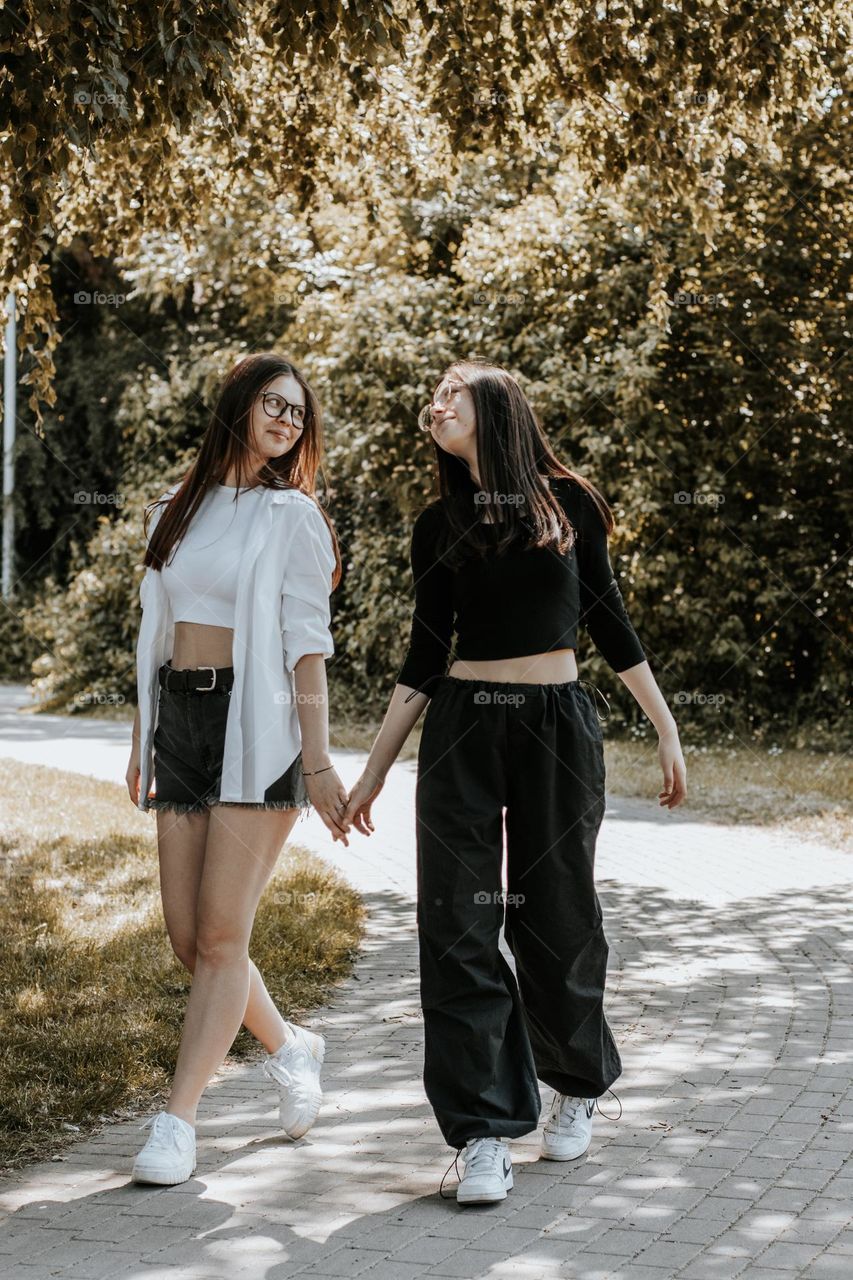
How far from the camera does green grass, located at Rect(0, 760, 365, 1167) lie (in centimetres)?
439

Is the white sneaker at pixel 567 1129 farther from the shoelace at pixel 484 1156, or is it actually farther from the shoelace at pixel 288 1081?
the shoelace at pixel 288 1081

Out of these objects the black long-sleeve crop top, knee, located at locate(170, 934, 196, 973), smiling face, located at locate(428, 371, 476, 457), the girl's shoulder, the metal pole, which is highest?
the metal pole

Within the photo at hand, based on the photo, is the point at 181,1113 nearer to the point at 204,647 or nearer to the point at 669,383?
the point at 204,647

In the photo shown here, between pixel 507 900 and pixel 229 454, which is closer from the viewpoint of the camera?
pixel 507 900

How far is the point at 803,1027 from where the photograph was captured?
5.19 meters

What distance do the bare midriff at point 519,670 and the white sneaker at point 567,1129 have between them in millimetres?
1115

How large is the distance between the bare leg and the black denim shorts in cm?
4

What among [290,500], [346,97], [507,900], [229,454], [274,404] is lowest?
[507,900]

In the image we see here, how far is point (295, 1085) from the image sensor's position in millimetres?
4027

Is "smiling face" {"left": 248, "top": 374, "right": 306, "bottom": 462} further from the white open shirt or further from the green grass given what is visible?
the green grass

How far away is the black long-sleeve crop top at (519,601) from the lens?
12.2 ft

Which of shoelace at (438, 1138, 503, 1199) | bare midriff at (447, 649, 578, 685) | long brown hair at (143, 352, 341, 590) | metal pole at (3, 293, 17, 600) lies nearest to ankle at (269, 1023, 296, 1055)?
shoelace at (438, 1138, 503, 1199)

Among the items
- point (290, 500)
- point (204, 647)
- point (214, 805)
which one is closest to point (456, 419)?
point (290, 500)

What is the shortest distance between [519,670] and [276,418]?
933mm
